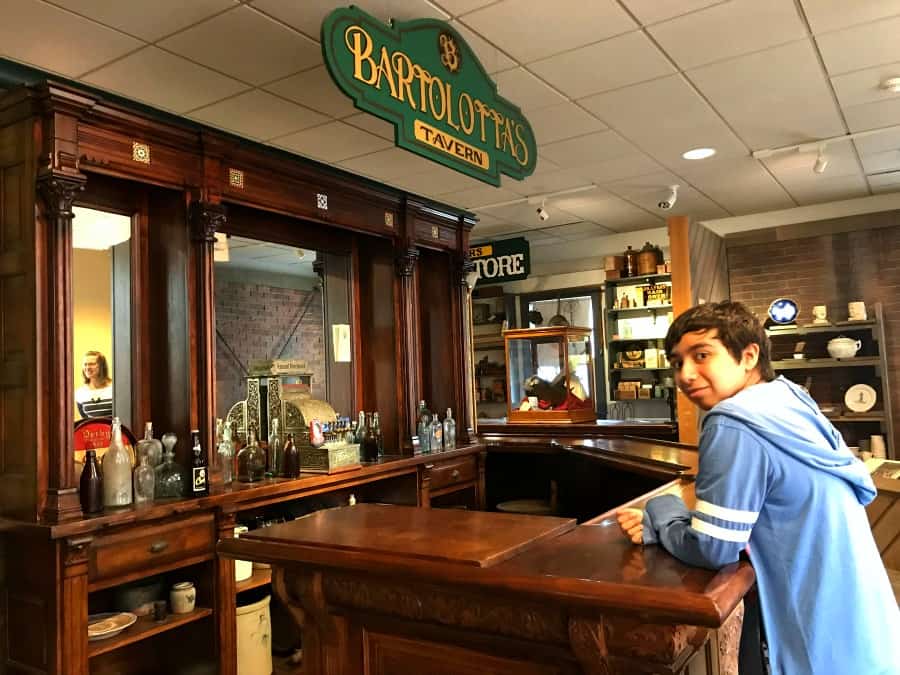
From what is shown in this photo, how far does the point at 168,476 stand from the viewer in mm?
3164

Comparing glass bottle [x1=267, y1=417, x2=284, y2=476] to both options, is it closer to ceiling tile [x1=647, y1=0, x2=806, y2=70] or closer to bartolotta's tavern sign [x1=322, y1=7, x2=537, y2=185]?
bartolotta's tavern sign [x1=322, y1=7, x2=537, y2=185]

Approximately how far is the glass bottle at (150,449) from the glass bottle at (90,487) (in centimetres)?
23

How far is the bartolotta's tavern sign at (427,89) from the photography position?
2121mm

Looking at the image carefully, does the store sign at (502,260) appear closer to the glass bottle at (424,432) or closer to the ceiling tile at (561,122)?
the glass bottle at (424,432)

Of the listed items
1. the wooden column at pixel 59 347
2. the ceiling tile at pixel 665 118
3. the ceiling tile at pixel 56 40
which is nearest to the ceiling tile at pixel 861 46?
the ceiling tile at pixel 665 118

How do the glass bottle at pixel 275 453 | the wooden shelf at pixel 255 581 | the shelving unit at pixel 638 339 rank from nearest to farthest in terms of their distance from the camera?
the wooden shelf at pixel 255 581 < the glass bottle at pixel 275 453 < the shelving unit at pixel 638 339

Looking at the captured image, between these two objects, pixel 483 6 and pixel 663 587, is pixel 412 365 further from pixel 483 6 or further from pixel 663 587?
pixel 663 587

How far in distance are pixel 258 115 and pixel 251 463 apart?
5.94 ft

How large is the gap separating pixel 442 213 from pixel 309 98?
1.88 meters

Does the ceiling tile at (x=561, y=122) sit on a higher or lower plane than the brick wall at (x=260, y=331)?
higher

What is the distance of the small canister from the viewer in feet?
10.2

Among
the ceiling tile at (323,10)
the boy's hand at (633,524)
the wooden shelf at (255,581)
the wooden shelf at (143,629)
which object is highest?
the ceiling tile at (323,10)

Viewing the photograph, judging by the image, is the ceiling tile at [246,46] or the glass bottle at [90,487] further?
the glass bottle at [90,487]

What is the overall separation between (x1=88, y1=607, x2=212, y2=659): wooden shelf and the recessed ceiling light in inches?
154
